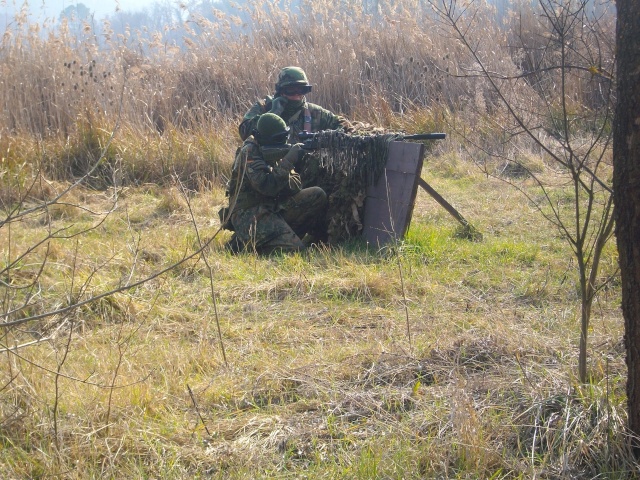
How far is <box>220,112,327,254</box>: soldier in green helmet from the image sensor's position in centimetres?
559

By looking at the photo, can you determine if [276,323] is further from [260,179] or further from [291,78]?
A: [291,78]

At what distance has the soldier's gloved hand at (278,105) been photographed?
641cm

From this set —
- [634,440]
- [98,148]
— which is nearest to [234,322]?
[634,440]

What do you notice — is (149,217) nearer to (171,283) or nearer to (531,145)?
(171,283)

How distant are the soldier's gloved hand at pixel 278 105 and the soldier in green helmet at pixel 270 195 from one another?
699 millimetres

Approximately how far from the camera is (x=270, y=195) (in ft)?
18.9

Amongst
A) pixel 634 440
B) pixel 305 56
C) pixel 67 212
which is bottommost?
pixel 67 212

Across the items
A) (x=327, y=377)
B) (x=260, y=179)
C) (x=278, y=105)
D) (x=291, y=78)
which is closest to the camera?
(x=327, y=377)

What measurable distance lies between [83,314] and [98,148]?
4.74 metres

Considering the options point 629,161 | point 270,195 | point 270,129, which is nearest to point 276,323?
point 270,195

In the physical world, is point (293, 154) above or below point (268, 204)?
above

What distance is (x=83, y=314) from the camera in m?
4.25

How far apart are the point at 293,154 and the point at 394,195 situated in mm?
846

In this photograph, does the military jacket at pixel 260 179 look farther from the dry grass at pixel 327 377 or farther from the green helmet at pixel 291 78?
the green helmet at pixel 291 78
